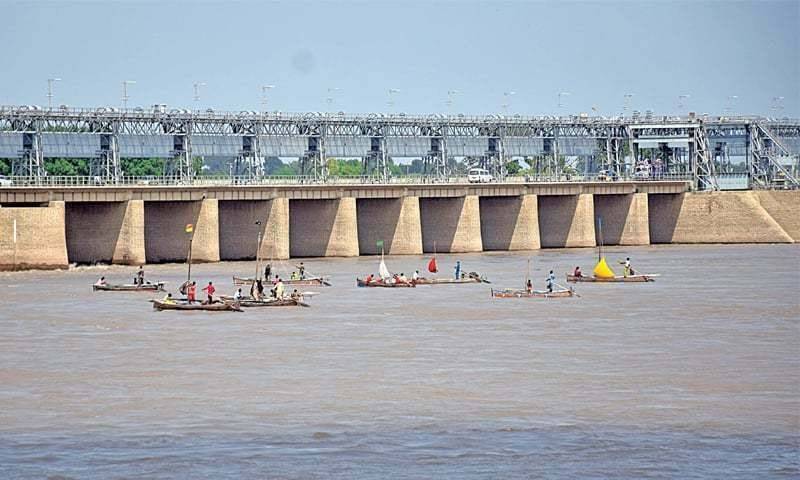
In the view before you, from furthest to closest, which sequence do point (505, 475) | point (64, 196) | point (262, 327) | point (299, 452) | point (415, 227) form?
point (415, 227) → point (64, 196) → point (262, 327) → point (299, 452) → point (505, 475)

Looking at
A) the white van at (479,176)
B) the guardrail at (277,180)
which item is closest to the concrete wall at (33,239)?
the guardrail at (277,180)

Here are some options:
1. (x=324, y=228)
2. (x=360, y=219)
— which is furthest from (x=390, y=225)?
(x=324, y=228)

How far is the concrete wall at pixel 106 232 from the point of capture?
9888cm

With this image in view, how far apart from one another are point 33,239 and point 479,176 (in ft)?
160

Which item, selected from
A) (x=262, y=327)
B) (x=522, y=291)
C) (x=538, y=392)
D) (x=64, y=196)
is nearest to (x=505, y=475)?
(x=538, y=392)

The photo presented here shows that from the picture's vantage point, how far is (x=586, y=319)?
6556cm

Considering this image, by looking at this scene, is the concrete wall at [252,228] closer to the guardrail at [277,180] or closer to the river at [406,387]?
the guardrail at [277,180]

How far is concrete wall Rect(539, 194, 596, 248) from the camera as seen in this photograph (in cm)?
12631

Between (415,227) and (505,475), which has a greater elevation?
(415,227)

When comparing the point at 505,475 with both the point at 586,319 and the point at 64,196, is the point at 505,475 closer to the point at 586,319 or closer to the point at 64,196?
the point at 586,319

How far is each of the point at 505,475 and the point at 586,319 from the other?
32.2m

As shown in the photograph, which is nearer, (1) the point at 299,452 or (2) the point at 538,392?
(1) the point at 299,452

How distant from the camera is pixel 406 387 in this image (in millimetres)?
45281

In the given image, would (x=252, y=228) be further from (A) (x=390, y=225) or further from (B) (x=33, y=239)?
(B) (x=33, y=239)
